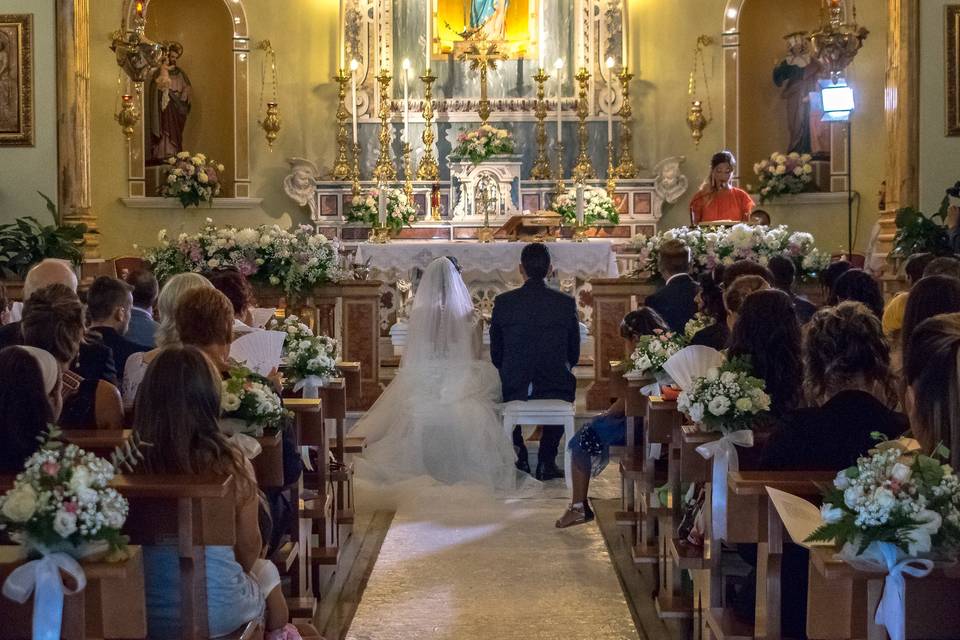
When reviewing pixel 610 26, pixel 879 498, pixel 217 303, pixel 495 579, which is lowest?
pixel 495 579

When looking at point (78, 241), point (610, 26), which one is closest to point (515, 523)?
point (78, 241)

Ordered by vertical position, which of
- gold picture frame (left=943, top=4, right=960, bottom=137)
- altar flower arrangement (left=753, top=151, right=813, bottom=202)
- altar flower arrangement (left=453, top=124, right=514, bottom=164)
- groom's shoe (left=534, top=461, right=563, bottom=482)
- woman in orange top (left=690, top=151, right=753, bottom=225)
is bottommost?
groom's shoe (left=534, top=461, right=563, bottom=482)

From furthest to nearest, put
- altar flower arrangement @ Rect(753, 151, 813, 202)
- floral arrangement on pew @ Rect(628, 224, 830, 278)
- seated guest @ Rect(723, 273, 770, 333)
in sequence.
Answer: altar flower arrangement @ Rect(753, 151, 813, 202), floral arrangement on pew @ Rect(628, 224, 830, 278), seated guest @ Rect(723, 273, 770, 333)

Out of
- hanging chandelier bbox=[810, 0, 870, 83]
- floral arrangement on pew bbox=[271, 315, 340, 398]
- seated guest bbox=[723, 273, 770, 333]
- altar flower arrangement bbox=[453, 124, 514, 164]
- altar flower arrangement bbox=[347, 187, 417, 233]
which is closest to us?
seated guest bbox=[723, 273, 770, 333]

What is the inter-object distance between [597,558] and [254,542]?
3.18 m

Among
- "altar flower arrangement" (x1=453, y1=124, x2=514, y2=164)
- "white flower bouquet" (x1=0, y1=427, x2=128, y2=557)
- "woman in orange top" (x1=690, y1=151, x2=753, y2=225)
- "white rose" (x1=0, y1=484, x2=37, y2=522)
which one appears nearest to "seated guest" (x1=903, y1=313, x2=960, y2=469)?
"white flower bouquet" (x1=0, y1=427, x2=128, y2=557)

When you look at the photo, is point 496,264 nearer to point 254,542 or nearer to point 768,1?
point 768,1

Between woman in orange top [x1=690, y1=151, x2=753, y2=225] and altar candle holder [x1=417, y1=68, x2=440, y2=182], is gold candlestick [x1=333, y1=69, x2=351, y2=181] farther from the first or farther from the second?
woman in orange top [x1=690, y1=151, x2=753, y2=225]

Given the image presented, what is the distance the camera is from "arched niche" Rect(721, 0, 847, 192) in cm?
1507

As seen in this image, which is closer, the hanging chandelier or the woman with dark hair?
the woman with dark hair

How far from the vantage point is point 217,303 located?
5.20m

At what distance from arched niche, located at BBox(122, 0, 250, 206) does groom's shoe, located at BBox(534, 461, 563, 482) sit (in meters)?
7.16

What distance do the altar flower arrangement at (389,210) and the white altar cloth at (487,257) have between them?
1.43 metres

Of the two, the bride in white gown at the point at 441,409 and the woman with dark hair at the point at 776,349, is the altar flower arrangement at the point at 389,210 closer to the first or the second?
the bride in white gown at the point at 441,409
